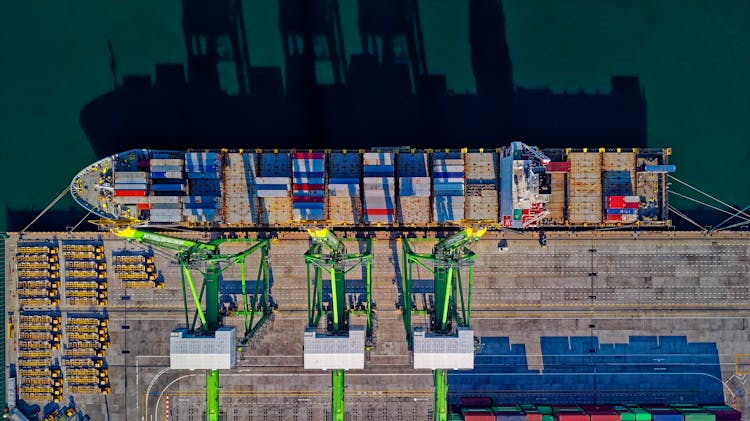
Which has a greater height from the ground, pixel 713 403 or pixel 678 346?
pixel 678 346

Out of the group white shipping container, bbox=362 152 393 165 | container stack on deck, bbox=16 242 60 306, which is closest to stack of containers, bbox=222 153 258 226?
white shipping container, bbox=362 152 393 165

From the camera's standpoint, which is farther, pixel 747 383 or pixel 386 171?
pixel 747 383

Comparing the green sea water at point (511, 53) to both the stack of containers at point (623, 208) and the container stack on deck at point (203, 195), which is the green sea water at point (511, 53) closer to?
the stack of containers at point (623, 208)

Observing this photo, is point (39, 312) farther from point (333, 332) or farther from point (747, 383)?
point (747, 383)

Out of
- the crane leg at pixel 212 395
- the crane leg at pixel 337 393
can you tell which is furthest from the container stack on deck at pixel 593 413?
the crane leg at pixel 212 395

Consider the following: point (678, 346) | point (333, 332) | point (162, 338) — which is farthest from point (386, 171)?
point (678, 346)

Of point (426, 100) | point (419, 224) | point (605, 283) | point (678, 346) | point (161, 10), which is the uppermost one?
point (161, 10)

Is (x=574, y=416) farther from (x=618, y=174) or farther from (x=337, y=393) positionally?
(x=618, y=174)
